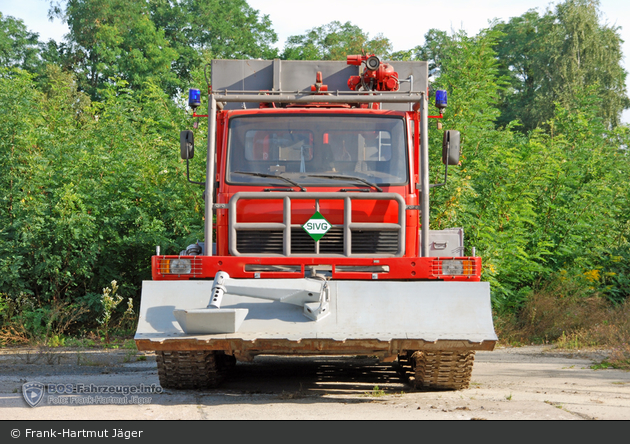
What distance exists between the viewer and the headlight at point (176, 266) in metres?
6.48

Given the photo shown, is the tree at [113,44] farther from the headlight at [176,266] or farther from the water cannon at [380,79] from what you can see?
the headlight at [176,266]

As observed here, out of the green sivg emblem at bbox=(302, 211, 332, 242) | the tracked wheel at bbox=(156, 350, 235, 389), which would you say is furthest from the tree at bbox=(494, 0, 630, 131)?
the tracked wheel at bbox=(156, 350, 235, 389)

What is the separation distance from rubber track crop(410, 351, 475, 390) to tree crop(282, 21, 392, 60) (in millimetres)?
30091

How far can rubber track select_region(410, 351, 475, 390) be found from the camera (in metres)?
6.49

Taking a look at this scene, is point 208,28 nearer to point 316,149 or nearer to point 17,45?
point 17,45

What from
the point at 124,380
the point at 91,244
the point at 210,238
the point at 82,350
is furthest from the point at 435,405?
the point at 91,244

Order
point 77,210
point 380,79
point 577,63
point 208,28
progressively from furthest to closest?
point 208,28, point 577,63, point 77,210, point 380,79

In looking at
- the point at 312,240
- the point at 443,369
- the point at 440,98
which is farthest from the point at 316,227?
the point at 440,98

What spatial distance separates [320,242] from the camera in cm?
691

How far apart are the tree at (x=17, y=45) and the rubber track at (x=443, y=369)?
3686 centimetres

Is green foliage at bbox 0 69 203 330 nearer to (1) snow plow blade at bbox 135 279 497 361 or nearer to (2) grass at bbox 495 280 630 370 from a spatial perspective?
(1) snow plow blade at bbox 135 279 497 361

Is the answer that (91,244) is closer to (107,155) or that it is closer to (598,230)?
(107,155)

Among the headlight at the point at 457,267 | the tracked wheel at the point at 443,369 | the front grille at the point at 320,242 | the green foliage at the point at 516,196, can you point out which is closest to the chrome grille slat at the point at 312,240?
the front grille at the point at 320,242

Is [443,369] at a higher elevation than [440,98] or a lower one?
lower
